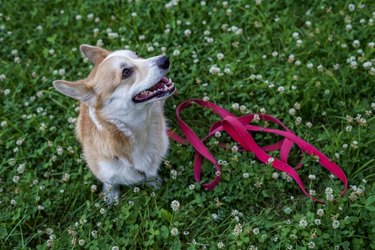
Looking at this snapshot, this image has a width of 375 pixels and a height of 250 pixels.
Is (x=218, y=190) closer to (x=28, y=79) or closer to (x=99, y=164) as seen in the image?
(x=99, y=164)

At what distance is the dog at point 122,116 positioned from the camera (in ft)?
11.1

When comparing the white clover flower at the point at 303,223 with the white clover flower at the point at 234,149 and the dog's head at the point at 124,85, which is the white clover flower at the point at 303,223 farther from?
the dog's head at the point at 124,85

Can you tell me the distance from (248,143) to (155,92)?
3.19 ft

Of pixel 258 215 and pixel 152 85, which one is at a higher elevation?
pixel 152 85

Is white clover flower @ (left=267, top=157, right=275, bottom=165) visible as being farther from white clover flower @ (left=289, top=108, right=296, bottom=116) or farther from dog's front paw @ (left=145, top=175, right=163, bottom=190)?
dog's front paw @ (left=145, top=175, right=163, bottom=190)

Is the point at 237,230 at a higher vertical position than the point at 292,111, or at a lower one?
lower

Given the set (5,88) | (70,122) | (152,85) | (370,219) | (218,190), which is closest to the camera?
(370,219)

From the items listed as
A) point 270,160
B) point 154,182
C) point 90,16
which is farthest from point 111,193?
point 90,16

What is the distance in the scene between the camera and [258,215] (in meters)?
3.49

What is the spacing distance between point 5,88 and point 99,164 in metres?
1.80

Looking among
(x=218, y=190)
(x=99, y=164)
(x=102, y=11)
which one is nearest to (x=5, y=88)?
(x=102, y=11)

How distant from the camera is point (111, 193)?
12.5ft

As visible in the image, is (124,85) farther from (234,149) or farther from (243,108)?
(243,108)

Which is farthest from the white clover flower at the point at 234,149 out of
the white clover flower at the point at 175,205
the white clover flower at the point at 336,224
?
the white clover flower at the point at 336,224
